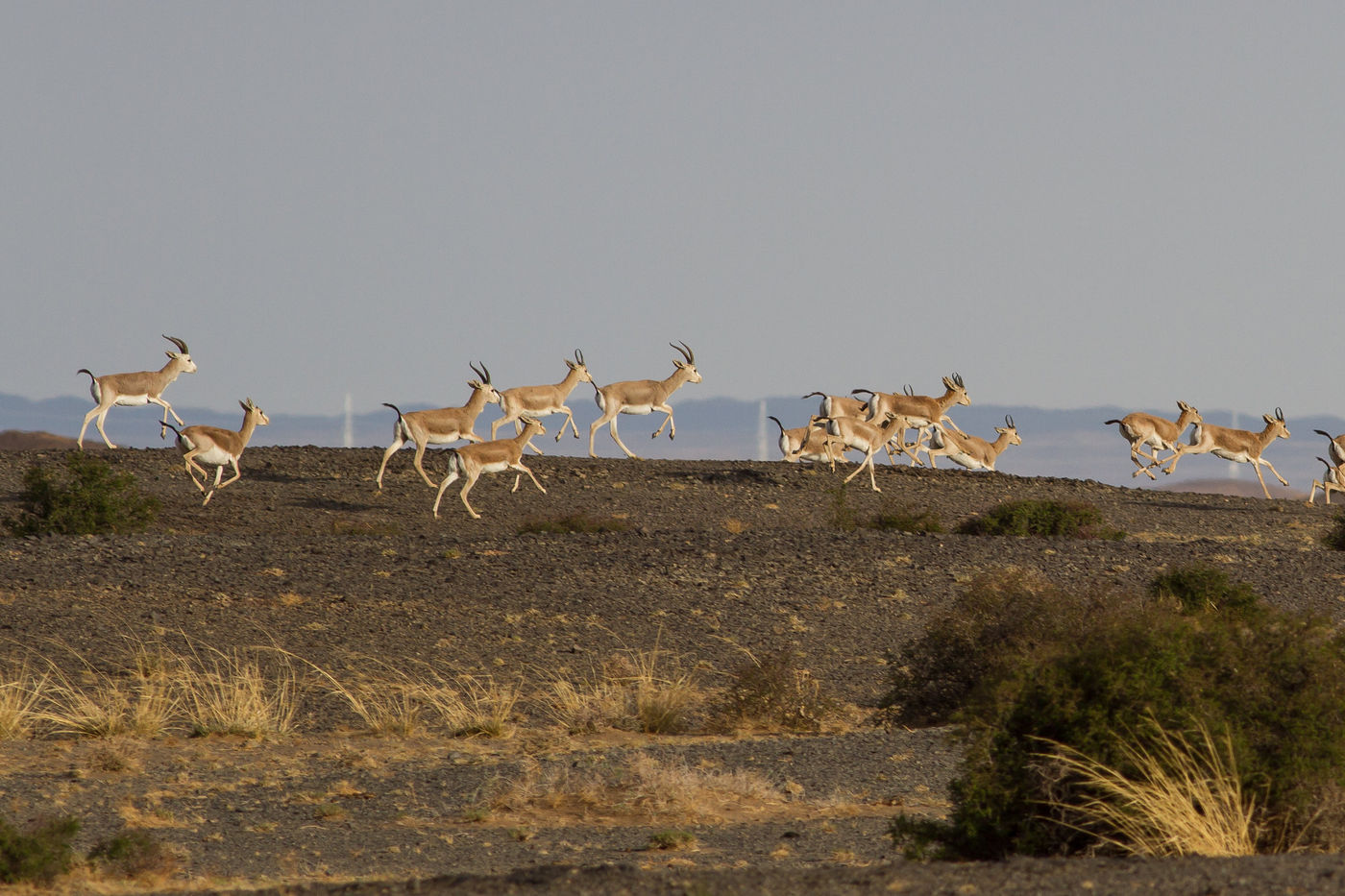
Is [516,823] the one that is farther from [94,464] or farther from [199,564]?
[94,464]

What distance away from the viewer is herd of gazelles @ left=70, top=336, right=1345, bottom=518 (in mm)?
29484

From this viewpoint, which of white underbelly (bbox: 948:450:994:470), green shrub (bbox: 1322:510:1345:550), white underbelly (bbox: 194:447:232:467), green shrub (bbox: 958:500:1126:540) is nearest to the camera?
green shrub (bbox: 958:500:1126:540)

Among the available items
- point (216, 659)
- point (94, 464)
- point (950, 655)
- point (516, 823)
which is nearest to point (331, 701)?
point (216, 659)

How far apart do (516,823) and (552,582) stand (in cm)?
884

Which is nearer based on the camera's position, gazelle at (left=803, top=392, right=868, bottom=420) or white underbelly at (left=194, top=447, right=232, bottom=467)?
white underbelly at (left=194, top=447, right=232, bottom=467)

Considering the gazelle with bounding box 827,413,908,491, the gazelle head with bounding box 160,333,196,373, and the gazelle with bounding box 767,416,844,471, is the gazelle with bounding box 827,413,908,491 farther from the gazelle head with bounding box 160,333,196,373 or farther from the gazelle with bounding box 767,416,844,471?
the gazelle head with bounding box 160,333,196,373

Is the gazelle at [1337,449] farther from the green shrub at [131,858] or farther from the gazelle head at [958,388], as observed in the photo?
the green shrub at [131,858]

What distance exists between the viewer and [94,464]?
24.4 metres

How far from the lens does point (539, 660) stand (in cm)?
1556

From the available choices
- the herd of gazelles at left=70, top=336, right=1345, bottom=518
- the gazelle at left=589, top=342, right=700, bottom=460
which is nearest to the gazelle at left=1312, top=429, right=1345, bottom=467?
the herd of gazelles at left=70, top=336, right=1345, bottom=518

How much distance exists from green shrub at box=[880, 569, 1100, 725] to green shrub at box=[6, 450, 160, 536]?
14.1m

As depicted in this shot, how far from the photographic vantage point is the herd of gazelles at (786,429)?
2948 centimetres

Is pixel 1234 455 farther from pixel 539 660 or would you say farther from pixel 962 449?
pixel 539 660

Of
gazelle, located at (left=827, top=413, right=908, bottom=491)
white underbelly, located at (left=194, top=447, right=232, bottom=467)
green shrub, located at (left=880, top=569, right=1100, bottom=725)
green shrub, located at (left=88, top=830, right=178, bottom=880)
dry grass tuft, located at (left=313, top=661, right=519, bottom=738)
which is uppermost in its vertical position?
gazelle, located at (left=827, top=413, right=908, bottom=491)
